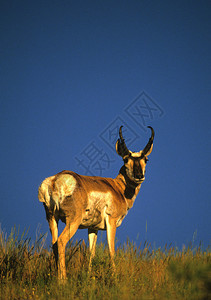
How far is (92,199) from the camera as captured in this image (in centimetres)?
747

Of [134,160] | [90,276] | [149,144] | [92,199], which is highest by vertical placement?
[149,144]

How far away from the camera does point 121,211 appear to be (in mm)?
8266

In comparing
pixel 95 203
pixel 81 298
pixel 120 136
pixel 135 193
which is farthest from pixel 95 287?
pixel 120 136

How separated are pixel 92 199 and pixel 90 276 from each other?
1.65 m

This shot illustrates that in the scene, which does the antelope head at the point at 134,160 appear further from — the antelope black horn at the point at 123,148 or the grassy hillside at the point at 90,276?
the grassy hillside at the point at 90,276

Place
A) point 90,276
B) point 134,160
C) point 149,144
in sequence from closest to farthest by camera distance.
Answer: point 90,276 → point 134,160 → point 149,144

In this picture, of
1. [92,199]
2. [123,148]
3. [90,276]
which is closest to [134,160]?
[123,148]

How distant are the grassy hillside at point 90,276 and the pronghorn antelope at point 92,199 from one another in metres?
0.34

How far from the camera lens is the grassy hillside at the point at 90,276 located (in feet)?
18.4

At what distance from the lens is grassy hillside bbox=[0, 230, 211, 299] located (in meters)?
5.61

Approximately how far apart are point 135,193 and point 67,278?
331 cm

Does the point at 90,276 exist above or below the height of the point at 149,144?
below

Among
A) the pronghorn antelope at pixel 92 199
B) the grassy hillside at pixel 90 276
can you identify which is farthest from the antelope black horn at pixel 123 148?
Result: the grassy hillside at pixel 90 276

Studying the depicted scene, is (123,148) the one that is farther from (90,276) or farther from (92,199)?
(90,276)
